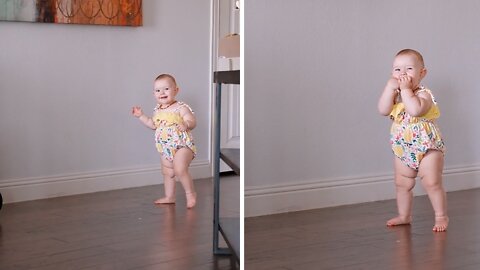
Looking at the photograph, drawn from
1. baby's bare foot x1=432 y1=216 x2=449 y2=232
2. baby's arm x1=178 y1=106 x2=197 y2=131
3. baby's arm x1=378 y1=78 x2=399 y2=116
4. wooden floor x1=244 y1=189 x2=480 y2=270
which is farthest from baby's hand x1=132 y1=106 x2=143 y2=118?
baby's bare foot x1=432 y1=216 x2=449 y2=232

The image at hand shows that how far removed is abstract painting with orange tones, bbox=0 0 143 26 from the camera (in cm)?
187

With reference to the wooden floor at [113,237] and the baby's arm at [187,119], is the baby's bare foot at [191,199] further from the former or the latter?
the baby's arm at [187,119]

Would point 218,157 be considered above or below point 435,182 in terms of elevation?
above

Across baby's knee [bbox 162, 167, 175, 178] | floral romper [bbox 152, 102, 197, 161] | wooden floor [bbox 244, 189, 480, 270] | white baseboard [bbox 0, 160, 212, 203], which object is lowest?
wooden floor [bbox 244, 189, 480, 270]

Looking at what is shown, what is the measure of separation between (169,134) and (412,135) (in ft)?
3.25

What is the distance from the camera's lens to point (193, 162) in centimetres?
203

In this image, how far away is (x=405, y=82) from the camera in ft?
8.54

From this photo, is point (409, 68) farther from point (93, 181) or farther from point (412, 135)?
point (93, 181)

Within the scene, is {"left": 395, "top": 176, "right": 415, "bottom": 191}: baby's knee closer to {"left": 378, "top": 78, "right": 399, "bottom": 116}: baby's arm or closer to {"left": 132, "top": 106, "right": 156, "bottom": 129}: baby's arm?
{"left": 378, "top": 78, "right": 399, "bottom": 116}: baby's arm

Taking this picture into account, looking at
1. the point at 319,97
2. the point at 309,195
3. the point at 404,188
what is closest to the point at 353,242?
the point at 309,195

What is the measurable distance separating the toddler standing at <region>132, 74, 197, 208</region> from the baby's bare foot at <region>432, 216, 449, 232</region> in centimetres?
96

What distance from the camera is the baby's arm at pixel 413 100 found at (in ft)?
8.54

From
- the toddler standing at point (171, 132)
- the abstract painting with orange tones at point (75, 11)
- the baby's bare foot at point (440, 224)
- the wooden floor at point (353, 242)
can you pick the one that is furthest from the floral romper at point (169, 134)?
the baby's bare foot at point (440, 224)

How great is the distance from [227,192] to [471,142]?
1.25 metres
